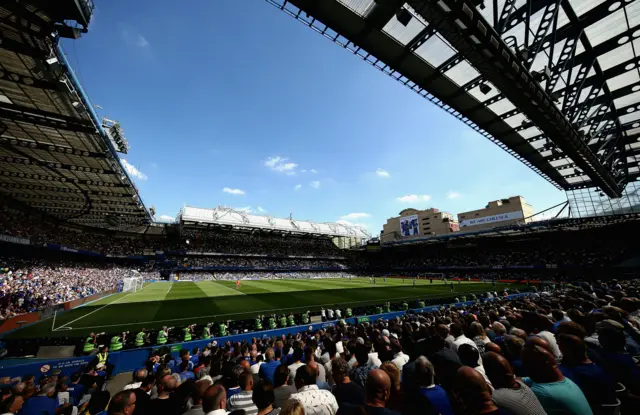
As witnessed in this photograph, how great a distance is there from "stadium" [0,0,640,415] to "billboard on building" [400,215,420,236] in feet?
183

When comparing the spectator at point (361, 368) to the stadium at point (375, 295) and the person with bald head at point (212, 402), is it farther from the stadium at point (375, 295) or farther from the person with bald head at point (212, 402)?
the person with bald head at point (212, 402)

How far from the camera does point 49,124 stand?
1423 cm

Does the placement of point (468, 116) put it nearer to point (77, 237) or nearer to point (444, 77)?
point (444, 77)

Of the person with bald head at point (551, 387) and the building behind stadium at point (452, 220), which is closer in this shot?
the person with bald head at point (551, 387)

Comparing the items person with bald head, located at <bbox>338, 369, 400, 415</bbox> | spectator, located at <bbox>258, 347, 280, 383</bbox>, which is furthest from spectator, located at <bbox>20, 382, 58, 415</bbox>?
person with bald head, located at <bbox>338, 369, 400, 415</bbox>

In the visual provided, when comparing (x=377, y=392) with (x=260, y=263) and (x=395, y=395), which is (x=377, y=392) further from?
(x=260, y=263)

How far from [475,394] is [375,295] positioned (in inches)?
1118

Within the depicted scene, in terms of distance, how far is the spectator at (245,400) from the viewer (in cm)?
342

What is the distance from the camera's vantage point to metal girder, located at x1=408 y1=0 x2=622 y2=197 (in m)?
5.93

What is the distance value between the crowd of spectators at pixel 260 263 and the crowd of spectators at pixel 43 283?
1919 centimetres

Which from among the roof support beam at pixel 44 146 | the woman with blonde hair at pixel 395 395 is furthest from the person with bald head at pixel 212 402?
the roof support beam at pixel 44 146

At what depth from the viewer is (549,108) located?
9.45 m

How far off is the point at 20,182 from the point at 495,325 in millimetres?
36740

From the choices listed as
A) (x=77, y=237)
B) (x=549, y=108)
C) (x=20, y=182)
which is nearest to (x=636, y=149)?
(x=549, y=108)
